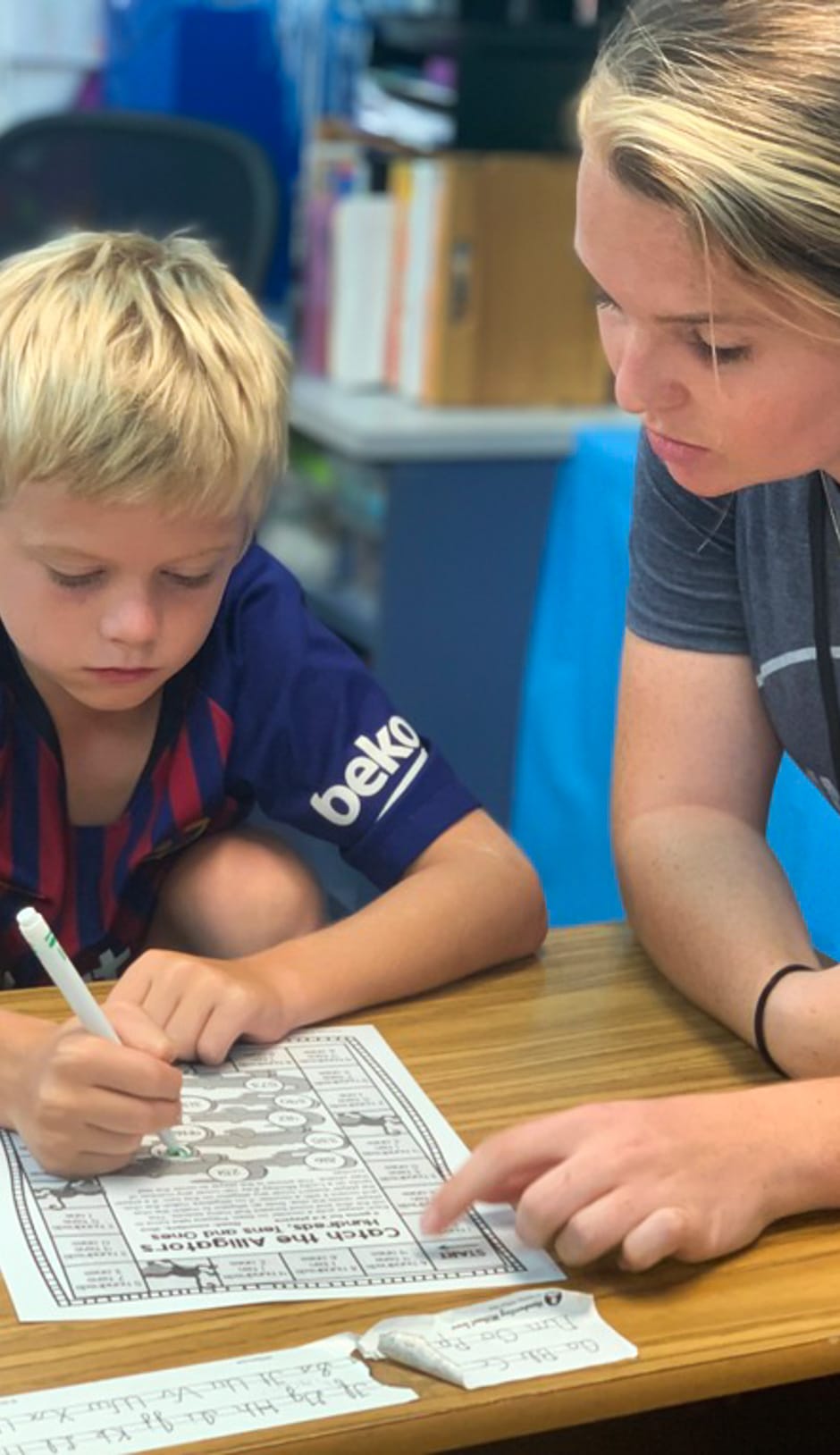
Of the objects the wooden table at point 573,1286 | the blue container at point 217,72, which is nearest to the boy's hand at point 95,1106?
the wooden table at point 573,1286

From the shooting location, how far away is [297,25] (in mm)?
3730

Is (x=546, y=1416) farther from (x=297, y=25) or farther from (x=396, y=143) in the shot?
(x=297, y=25)


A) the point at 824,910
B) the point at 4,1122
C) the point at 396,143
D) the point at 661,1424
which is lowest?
the point at 661,1424

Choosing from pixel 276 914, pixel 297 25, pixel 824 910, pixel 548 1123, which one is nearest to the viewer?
pixel 548 1123

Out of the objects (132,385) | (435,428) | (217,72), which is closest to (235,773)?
(132,385)

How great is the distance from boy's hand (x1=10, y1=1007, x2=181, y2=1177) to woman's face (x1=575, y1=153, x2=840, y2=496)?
0.41 metres

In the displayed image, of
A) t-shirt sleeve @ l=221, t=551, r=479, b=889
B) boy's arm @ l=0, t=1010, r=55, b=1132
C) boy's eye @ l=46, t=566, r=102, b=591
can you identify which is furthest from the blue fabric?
boy's arm @ l=0, t=1010, r=55, b=1132

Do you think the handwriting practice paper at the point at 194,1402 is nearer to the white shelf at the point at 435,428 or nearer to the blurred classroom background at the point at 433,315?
the blurred classroom background at the point at 433,315

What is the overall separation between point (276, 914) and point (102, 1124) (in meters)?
0.40

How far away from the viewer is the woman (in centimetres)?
92

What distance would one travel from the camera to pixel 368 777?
1.33 m

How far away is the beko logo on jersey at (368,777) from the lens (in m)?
1.32

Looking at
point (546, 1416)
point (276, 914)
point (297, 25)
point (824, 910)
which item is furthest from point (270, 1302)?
point (297, 25)

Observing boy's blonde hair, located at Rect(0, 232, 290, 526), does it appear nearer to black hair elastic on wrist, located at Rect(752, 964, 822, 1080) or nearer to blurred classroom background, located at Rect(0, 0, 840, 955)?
black hair elastic on wrist, located at Rect(752, 964, 822, 1080)
